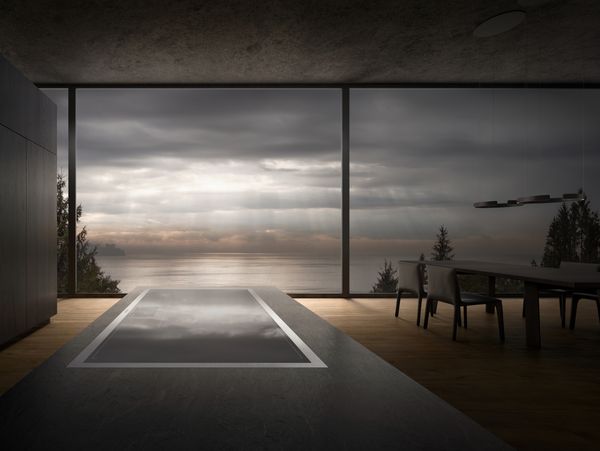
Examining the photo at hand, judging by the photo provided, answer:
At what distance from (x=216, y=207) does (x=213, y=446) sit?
770 centimetres

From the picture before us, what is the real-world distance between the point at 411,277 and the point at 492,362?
1753mm

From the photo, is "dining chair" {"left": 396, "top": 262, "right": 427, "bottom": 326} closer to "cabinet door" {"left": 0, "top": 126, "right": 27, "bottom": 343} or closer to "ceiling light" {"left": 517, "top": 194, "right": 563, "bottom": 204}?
"ceiling light" {"left": 517, "top": 194, "right": 563, "bottom": 204}

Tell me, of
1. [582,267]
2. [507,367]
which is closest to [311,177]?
[582,267]

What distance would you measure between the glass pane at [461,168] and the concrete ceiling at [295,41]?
2.21 ft

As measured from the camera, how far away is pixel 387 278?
298 inches

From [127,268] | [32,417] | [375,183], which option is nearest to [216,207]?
[127,268]

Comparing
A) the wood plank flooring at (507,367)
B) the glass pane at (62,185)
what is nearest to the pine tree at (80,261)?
the glass pane at (62,185)

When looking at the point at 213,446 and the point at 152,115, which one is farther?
the point at 152,115

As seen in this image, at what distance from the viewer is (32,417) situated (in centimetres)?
90

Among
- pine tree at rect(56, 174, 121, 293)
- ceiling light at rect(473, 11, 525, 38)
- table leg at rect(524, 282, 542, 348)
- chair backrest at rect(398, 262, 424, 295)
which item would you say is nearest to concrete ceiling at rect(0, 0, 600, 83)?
ceiling light at rect(473, 11, 525, 38)

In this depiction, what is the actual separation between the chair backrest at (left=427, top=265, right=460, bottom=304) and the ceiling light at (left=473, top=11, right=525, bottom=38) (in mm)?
2582

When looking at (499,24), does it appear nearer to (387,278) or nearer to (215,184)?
(387,278)

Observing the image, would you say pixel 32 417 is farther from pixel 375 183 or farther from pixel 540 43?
pixel 375 183

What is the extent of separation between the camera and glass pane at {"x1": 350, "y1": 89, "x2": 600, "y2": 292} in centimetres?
750
